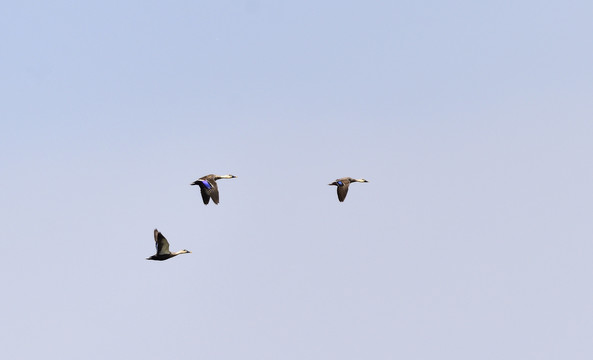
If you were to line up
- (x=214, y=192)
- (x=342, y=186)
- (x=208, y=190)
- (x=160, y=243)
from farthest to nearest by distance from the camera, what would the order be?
(x=342, y=186)
(x=208, y=190)
(x=214, y=192)
(x=160, y=243)

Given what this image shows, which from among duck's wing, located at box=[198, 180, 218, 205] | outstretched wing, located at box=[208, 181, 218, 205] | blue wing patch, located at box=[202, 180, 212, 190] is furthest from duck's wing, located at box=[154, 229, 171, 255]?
blue wing patch, located at box=[202, 180, 212, 190]

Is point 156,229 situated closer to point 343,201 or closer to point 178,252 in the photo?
point 178,252

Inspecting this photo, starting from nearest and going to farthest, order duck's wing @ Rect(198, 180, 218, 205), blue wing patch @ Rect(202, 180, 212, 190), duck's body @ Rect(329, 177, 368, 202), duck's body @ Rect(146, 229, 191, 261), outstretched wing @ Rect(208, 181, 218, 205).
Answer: duck's body @ Rect(146, 229, 191, 261)
outstretched wing @ Rect(208, 181, 218, 205)
duck's wing @ Rect(198, 180, 218, 205)
blue wing patch @ Rect(202, 180, 212, 190)
duck's body @ Rect(329, 177, 368, 202)

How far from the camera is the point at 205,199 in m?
100

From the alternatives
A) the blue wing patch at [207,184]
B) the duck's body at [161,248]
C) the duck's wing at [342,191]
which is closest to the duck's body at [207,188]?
the blue wing patch at [207,184]

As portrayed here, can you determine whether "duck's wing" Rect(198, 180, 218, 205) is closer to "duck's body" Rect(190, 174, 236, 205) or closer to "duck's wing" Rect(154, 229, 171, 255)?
"duck's body" Rect(190, 174, 236, 205)

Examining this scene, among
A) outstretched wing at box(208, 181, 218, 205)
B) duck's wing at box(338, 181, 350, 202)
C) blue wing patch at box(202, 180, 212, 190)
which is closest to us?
outstretched wing at box(208, 181, 218, 205)

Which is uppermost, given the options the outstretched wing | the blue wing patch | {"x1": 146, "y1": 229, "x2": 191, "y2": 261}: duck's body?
the blue wing patch

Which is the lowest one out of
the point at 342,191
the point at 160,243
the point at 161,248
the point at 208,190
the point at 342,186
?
the point at 161,248

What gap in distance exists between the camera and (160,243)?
88500 mm

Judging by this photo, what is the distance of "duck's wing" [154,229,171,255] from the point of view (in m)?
87.8

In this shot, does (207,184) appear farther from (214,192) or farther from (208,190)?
(214,192)

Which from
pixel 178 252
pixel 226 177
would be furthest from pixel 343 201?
pixel 178 252

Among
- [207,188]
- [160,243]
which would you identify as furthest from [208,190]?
[160,243]
